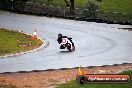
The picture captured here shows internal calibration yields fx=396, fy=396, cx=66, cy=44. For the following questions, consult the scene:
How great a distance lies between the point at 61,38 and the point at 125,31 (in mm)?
12963

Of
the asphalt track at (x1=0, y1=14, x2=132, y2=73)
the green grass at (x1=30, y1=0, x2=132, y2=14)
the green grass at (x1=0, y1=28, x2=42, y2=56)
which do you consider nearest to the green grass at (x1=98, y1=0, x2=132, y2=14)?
the green grass at (x1=30, y1=0, x2=132, y2=14)

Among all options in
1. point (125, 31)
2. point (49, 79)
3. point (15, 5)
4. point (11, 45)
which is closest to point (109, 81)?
point (49, 79)

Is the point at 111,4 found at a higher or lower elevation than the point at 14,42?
higher

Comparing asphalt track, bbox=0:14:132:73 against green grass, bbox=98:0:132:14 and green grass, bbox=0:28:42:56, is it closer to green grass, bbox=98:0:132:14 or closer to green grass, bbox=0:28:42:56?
green grass, bbox=0:28:42:56

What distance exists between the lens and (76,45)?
3014 centimetres

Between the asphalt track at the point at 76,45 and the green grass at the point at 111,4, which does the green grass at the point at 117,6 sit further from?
the asphalt track at the point at 76,45

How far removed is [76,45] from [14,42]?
15.7 ft

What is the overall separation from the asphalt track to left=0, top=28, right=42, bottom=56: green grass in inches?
52.7

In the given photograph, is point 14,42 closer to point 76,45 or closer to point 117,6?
point 76,45

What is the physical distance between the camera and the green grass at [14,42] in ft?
90.4

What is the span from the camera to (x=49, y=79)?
65.1 ft

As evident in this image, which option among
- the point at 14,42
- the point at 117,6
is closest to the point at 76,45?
the point at 14,42

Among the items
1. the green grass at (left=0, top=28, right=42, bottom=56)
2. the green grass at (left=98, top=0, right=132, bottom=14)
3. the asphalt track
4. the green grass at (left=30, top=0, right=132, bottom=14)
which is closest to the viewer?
the asphalt track

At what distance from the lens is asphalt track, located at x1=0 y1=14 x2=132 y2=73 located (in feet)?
76.6
